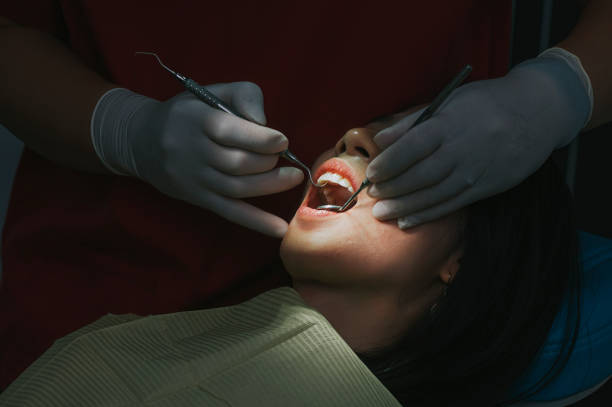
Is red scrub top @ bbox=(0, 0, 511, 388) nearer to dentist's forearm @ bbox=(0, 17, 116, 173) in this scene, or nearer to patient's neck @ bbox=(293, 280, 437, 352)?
dentist's forearm @ bbox=(0, 17, 116, 173)

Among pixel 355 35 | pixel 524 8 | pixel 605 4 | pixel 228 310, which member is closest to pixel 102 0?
pixel 355 35

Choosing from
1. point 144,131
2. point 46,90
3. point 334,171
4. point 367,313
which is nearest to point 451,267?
point 367,313

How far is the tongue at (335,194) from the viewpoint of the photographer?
4.33ft

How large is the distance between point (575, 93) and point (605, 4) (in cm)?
27

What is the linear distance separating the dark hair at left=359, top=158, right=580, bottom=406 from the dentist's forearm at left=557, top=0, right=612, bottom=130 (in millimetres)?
222

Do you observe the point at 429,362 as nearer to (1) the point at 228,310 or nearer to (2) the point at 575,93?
(1) the point at 228,310

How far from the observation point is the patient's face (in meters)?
1.18

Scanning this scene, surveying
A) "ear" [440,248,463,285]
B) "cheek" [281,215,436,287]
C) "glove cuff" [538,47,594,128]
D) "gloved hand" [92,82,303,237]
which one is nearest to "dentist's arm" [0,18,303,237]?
"gloved hand" [92,82,303,237]

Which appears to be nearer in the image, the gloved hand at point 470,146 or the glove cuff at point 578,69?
the gloved hand at point 470,146

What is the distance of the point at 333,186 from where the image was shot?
1.32 m

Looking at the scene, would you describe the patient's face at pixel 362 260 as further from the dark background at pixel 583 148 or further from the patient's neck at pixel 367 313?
the dark background at pixel 583 148

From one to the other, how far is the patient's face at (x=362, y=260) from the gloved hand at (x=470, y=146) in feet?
0.13

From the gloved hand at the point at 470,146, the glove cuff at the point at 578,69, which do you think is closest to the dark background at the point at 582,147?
the glove cuff at the point at 578,69

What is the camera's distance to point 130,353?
1108 millimetres
